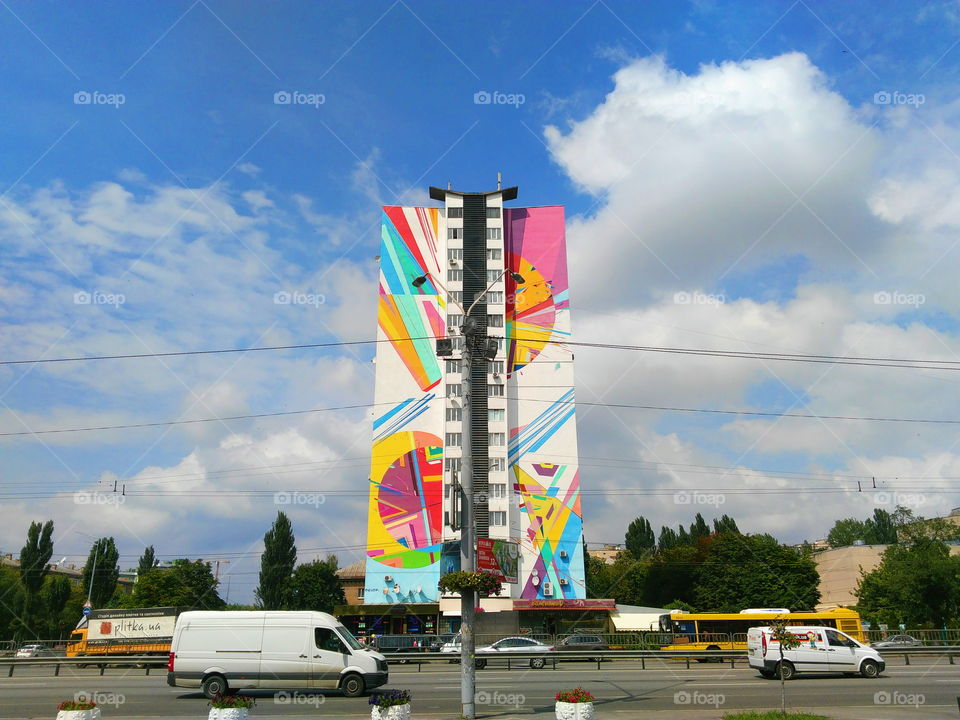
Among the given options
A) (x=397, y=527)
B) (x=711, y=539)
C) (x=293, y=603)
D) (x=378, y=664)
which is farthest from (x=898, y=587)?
(x=293, y=603)

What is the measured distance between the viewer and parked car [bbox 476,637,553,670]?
34781mm

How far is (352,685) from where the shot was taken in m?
21.2

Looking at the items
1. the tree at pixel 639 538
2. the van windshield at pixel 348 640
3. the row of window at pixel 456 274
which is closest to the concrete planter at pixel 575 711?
the van windshield at pixel 348 640

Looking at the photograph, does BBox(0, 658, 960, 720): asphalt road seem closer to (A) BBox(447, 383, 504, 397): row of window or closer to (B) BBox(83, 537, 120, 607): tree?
(A) BBox(447, 383, 504, 397): row of window

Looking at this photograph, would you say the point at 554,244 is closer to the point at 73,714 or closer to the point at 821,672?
the point at 821,672

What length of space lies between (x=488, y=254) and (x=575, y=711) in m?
62.7

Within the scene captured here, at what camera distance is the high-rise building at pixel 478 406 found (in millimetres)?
65625

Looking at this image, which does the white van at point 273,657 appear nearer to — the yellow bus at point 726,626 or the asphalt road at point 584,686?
the asphalt road at point 584,686

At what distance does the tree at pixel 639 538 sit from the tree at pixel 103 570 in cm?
7045

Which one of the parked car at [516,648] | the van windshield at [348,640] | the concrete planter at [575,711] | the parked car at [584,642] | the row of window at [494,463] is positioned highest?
the row of window at [494,463]

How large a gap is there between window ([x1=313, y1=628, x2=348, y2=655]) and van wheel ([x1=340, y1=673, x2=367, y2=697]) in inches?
29.3

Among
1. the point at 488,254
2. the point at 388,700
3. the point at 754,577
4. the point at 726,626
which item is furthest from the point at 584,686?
the point at 754,577

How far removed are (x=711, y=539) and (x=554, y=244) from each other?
4190 centimetres

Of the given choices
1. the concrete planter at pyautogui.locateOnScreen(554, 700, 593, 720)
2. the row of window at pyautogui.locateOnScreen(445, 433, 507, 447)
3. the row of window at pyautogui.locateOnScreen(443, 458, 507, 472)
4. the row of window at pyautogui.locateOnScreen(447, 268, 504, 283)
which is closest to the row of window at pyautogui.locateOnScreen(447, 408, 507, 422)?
the row of window at pyautogui.locateOnScreen(445, 433, 507, 447)
